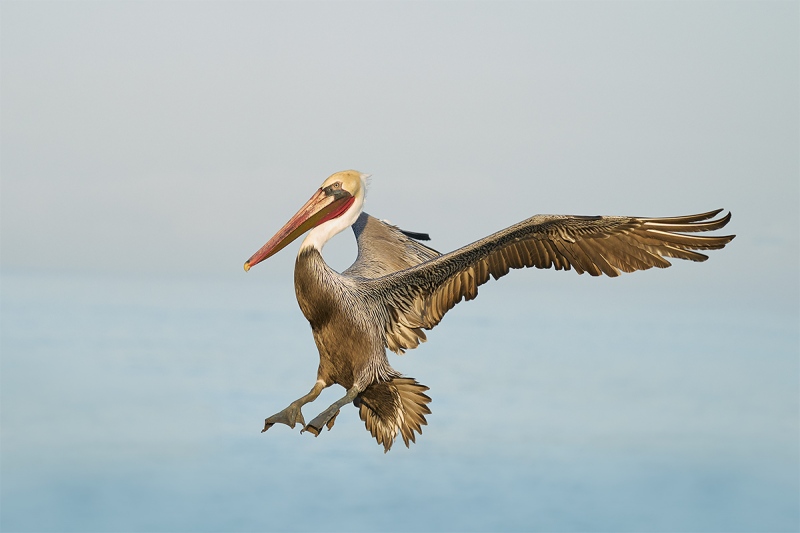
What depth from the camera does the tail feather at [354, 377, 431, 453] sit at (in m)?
10.2

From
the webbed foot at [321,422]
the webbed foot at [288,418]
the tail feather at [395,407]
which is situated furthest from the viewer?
the tail feather at [395,407]

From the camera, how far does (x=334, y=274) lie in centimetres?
993

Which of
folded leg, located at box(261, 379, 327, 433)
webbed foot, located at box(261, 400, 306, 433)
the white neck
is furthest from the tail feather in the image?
the white neck

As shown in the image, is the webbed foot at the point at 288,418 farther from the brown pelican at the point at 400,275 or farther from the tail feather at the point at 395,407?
the tail feather at the point at 395,407

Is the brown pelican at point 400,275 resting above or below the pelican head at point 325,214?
below

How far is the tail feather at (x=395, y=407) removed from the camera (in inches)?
400

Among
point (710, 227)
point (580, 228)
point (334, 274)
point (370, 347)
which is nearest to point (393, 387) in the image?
point (370, 347)

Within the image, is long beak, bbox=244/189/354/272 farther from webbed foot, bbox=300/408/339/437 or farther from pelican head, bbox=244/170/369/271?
webbed foot, bbox=300/408/339/437

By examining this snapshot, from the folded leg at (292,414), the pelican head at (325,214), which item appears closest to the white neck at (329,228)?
the pelican head at (325,214)

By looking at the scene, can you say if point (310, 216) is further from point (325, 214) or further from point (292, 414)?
point (292, 414)

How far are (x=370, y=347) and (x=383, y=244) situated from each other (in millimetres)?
2516

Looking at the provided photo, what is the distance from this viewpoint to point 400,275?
1014 cm

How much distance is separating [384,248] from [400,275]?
6.60 ft

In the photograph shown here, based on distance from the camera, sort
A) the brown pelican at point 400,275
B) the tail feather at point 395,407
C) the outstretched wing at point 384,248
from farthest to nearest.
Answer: the outstretched wing at point 384,248
the tail feather at point 395,407
the brown pelican at point 400,275
